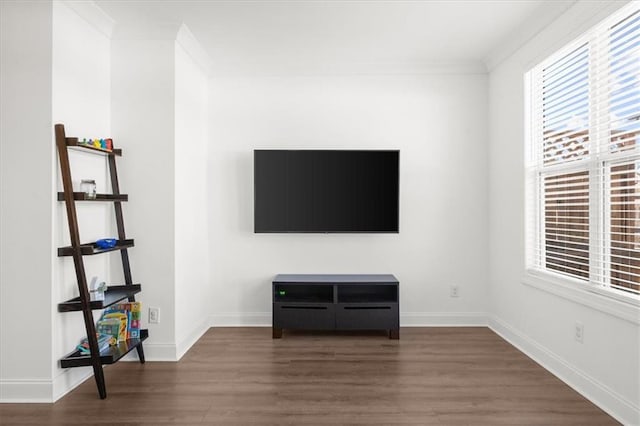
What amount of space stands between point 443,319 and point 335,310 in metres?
1.19

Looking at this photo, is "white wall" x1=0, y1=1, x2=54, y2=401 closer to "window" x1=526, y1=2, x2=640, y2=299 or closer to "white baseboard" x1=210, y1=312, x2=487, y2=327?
"white baseboard" x1=210, y1=312, x2=487, y2=327

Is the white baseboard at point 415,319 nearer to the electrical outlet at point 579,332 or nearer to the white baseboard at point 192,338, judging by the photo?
the white baseboard at point 192,338

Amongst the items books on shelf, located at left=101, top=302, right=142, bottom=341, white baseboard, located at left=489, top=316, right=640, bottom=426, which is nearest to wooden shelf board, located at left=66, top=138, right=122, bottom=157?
books on shelf, located at left=101, top=302, right=142, bottom=341

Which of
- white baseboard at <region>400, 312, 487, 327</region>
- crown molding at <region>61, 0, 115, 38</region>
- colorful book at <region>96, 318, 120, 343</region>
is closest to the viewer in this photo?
crown molding at <region>61, 0, 115, 38</region>

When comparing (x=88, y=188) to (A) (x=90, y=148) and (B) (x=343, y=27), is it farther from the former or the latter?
(B) (x=343, y=27)

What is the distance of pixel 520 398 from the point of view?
8.14ft

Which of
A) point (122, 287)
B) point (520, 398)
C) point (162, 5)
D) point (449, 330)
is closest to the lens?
point (520, 398)

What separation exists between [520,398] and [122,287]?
2882 millimetres

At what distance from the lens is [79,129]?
2783 mm

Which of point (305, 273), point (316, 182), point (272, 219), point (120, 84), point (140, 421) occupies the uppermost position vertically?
point (120, 84)

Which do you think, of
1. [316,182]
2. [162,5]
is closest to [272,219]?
[316,182]

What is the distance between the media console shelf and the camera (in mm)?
3629

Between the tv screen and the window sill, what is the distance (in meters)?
1.31

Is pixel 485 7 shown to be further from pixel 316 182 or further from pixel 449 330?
pixel 449 330
